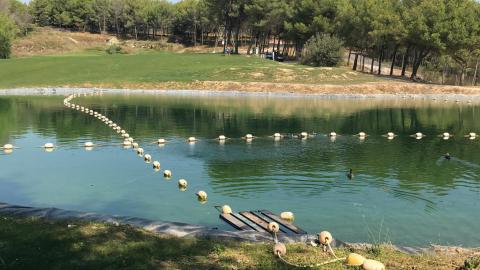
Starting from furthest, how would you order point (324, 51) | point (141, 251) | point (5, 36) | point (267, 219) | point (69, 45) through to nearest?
point (69, 45), point (5, 36), point (324, 51), point (267, 219), point (141, 251)

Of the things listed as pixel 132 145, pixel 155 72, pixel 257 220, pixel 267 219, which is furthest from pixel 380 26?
pixel 257 220

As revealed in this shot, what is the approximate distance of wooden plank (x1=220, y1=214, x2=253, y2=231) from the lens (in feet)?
44.7

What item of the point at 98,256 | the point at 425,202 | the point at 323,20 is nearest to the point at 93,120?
the point at 425,202

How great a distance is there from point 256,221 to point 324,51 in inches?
2580

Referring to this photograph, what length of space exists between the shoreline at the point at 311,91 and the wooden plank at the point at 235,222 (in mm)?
44031

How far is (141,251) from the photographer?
970 cm

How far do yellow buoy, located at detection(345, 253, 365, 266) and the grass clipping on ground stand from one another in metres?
0.16

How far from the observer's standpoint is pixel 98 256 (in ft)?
30.6

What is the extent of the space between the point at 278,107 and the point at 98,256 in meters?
39.1

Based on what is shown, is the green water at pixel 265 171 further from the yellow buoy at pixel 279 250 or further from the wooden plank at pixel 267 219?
the yellow buoy at pixel 279 250

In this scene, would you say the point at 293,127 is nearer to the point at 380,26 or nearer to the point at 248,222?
the point at 248,222

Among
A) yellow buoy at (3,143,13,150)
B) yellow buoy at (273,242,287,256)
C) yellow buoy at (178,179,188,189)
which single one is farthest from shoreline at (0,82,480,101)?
yellow buoy at (273,242,287,256)

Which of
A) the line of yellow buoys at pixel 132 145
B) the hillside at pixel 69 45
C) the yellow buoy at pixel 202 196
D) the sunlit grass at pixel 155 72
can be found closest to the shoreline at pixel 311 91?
the sunlit grass at pixel 155 72

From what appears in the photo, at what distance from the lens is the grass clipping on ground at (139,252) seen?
29.9ft
